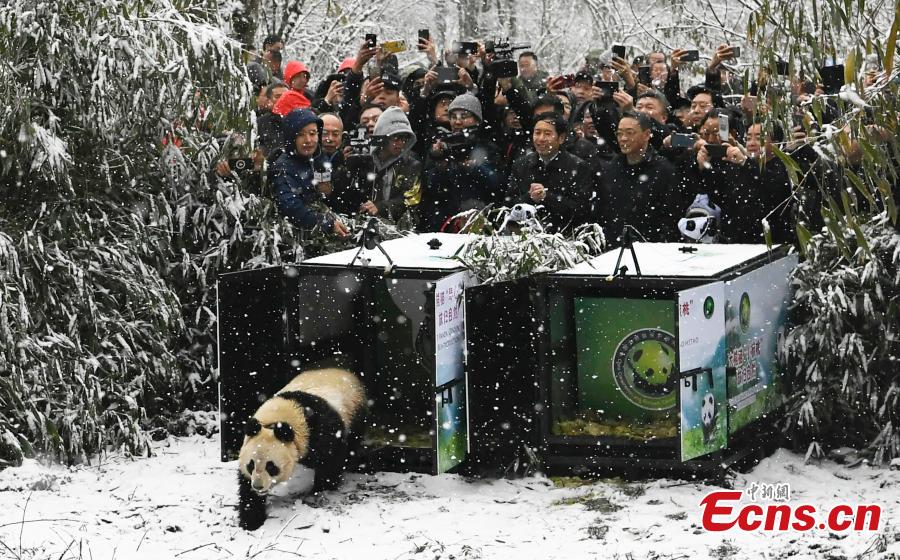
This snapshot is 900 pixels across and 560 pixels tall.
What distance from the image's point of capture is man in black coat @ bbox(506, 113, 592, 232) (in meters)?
8.97

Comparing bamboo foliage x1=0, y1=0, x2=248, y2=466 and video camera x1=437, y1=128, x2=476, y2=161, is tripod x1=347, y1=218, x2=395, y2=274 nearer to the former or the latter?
bamboo foliage x1=0, y1=0, x2=248, y2=466

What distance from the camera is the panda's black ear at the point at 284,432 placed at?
689cm

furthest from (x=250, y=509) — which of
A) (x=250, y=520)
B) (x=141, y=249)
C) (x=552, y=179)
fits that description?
(x=552, y=179)

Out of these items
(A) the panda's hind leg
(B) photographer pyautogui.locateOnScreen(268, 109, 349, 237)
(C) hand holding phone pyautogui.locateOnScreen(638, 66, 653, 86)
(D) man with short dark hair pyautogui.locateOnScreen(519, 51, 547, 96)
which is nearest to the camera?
(A) the panda's hind leg

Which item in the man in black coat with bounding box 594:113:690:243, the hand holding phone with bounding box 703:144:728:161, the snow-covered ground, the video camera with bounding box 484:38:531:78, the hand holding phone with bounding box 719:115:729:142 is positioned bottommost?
the snow-covered ground

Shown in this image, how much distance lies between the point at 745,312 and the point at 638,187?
1.57 m

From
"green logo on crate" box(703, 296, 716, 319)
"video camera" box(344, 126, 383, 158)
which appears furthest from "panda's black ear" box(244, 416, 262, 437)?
"video camera" box(344, 126, 383, 158)

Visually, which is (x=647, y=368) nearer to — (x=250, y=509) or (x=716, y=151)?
(x=716, y=151)

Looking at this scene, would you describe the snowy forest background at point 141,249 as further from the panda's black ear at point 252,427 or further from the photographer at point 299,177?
the panda's black ear at point 252,427

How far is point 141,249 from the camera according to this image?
28.1ft

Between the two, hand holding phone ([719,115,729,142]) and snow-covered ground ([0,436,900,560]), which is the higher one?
hand holding phone ([719,115,729,142])

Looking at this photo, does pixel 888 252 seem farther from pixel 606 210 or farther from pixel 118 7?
pixel 118 7

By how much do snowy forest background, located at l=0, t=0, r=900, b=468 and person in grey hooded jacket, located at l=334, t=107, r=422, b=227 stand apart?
A: 964 millimetres

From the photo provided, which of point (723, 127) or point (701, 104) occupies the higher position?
point (701, 104)
